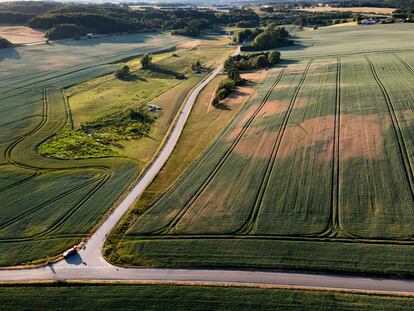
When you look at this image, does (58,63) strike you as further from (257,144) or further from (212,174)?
(212,174)

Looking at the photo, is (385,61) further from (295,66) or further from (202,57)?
(202,57)

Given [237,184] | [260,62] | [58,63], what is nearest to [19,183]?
[237,184]

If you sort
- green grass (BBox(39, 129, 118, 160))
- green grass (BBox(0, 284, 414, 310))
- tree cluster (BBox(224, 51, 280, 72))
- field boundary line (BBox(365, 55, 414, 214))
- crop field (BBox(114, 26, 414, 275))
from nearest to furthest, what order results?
green grass (BBox(0, 284, 414, 310)) < crop field (BBox(114, 26, 414, 275)) < field boundary line (BBox(365, 55, 414, 214)) < green grass (BBox(39, 129, 118, 160)) < tree cluster (BBox(224, 51, 280, 72))

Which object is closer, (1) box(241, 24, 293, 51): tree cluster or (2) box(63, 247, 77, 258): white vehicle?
(2) box(63, 247, 77, 258): white vehicle

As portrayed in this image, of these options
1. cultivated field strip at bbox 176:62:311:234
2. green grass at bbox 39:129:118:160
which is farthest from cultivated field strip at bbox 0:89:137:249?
cultivated field strip at bbox 176:62:311:234

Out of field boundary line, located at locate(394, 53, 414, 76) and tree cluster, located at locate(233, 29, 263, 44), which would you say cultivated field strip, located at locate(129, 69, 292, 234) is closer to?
field boundary line, located at locate(394, 53, 414, 76)

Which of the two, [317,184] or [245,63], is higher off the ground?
[245,63]
